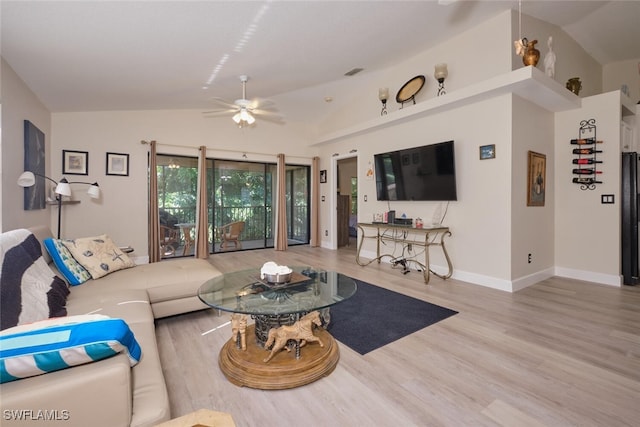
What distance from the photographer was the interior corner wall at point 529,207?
3.58 meters

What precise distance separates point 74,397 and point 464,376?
1991 mm

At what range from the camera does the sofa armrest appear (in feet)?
2.57

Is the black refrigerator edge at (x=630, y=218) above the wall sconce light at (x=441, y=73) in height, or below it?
below

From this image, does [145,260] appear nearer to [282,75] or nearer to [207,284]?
[207,284]

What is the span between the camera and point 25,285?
165 cm

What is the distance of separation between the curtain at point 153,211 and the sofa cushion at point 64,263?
2813 millimetres

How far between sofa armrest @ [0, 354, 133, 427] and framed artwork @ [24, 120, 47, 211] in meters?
3.34

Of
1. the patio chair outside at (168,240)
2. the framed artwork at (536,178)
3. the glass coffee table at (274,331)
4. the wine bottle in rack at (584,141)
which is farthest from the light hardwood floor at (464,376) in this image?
the patio chair outside at (168,240)

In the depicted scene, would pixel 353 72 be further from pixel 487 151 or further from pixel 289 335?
pixel 289 335

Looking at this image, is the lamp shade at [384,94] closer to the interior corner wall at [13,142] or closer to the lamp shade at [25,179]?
the interior corner wall at [13,142]

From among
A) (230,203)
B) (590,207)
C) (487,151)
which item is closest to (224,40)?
(487,151)

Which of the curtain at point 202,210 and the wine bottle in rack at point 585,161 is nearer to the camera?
the wine bottle in rack at point 585,161

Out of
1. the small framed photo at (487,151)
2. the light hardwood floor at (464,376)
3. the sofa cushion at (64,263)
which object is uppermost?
the small framed photo at (487,151)

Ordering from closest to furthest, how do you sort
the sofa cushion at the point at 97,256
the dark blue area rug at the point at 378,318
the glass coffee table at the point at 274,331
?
1. the glass coffee table at the point at 274,331
2. the dark blue area rug at the point at 378,318
3. the sofa cushion at the point at 97,256
